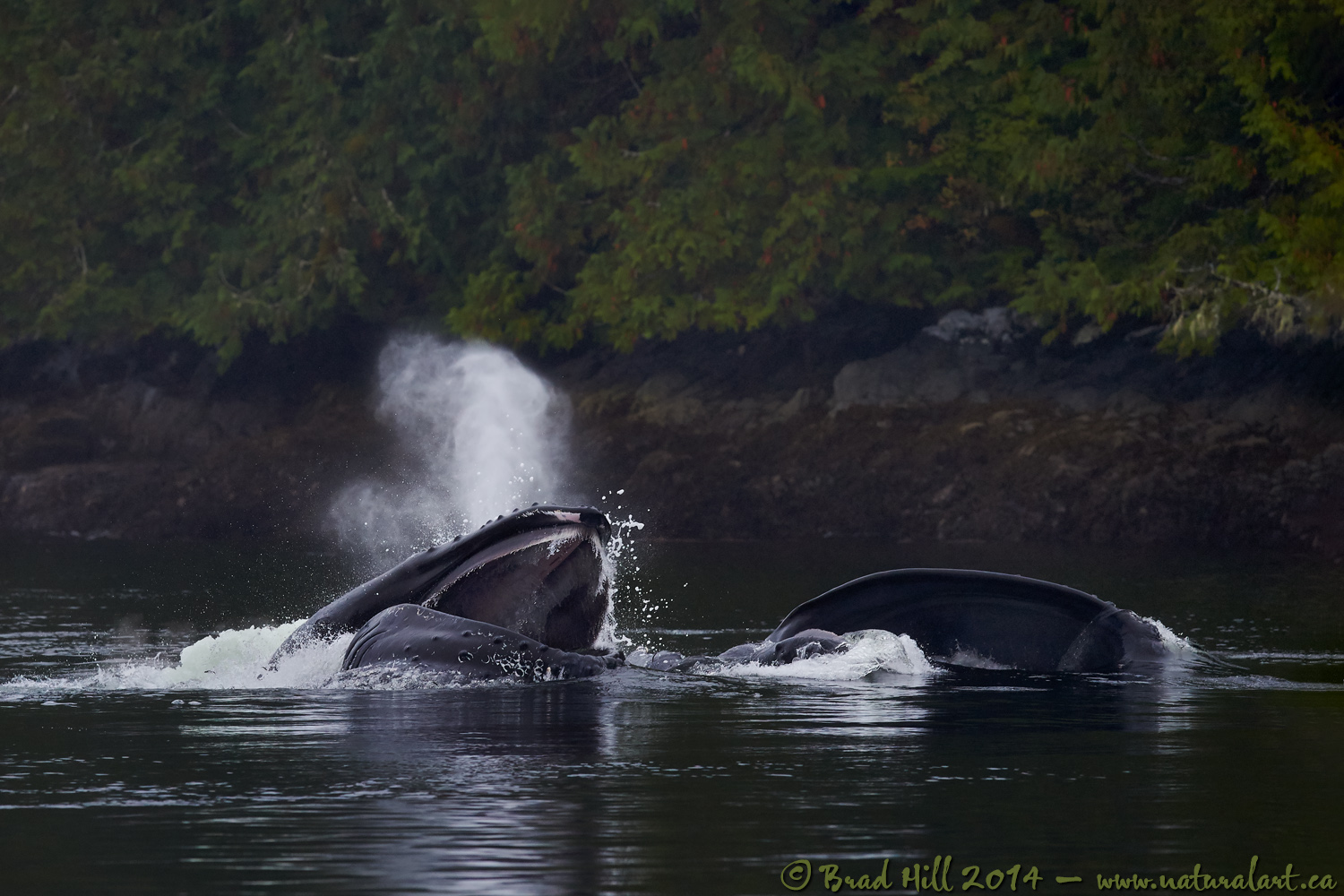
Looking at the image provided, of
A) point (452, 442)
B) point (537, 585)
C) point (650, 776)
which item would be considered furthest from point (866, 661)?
point (452, 442)

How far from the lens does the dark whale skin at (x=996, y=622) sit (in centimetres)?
1320

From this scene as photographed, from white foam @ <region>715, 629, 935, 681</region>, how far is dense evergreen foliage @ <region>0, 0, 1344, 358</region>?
1952 centimetres

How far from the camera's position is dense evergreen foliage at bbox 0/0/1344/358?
32.9 metres

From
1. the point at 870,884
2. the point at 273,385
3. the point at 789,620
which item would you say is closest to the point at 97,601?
the point at 789,620

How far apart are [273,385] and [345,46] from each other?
25.9 ft

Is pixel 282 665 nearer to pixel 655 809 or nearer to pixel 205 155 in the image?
pixel 655 809

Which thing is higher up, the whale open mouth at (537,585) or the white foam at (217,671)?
the whale open mouth at (537,585)

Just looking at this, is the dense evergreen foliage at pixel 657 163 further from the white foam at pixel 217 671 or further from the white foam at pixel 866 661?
the white foam at pixel 217 671

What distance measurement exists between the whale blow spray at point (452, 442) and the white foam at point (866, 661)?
20.5 metres

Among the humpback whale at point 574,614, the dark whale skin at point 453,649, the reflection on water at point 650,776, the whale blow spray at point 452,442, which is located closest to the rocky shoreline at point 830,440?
the whale blow spray at point 452,442

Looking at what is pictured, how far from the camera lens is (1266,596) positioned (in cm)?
2109

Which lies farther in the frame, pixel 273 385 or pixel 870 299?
pixel 273 385

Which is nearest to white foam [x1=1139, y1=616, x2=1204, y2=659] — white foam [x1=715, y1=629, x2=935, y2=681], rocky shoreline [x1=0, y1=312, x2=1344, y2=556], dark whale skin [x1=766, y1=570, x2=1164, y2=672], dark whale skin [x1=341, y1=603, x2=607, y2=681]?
dark whale skin [x1=766, y1=570, x2=1164, y2=672]

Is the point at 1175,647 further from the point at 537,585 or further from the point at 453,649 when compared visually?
the point at 453,649
